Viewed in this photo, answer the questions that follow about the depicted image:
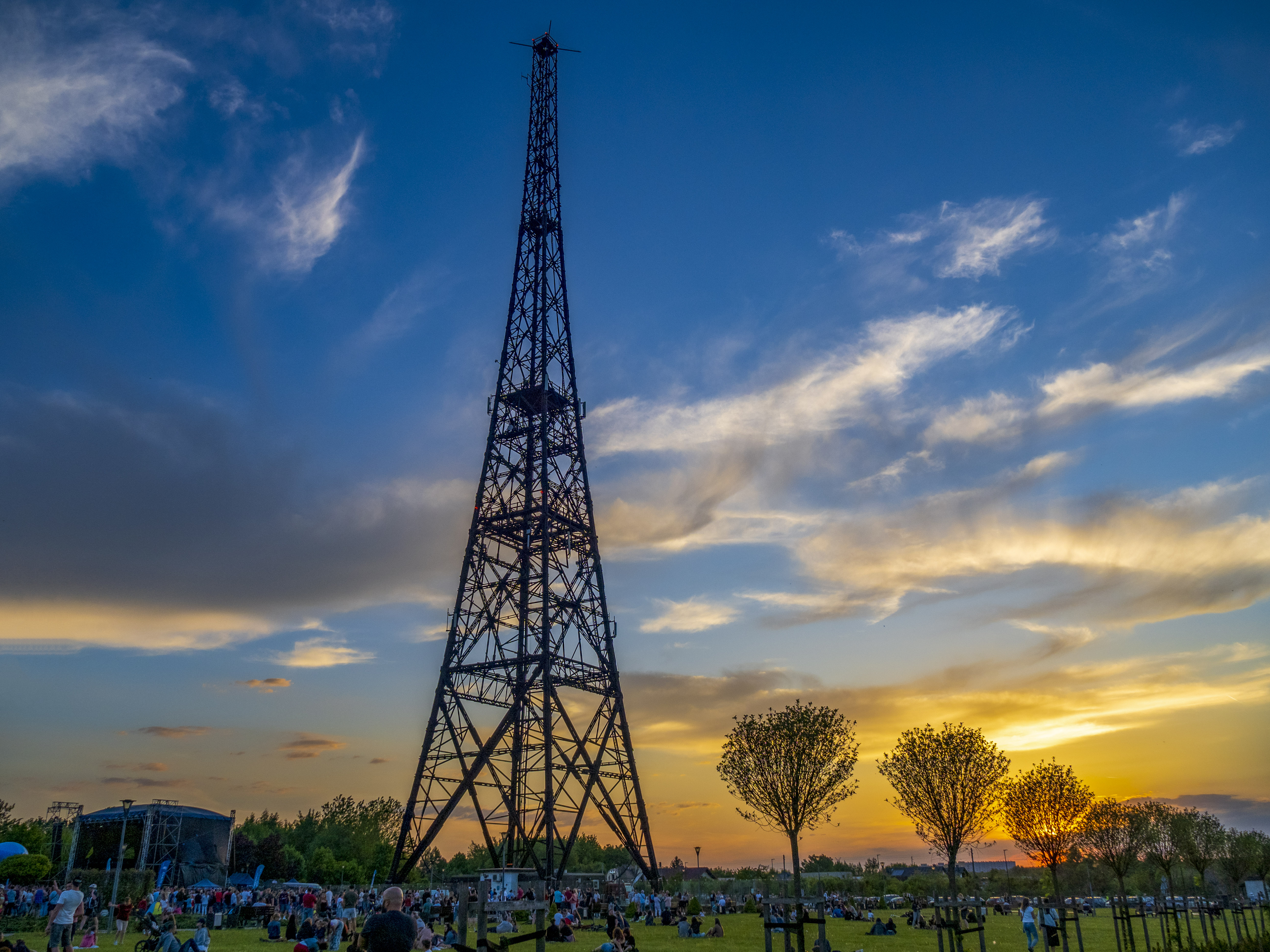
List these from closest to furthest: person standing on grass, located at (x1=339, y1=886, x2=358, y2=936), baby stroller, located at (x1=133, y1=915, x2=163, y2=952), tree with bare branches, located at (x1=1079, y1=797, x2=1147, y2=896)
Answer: baby stroller, located at (x1=133, y1=915, x2=163, y2=952) → person standing on grass, located at (x1=339, y1=886, x2=358, y2=936) → tree with bare branches, located at (x1=1079, y1=797, x2=1147, y2=896)

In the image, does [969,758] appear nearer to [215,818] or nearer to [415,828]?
[415,828]

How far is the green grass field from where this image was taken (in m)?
27.1

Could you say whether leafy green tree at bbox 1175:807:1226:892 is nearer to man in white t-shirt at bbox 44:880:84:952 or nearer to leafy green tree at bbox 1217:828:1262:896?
leafy green tree at bbox 1217:828:1262:896

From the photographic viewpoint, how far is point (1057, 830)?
4534 cm

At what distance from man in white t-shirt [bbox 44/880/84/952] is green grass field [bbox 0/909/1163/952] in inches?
193

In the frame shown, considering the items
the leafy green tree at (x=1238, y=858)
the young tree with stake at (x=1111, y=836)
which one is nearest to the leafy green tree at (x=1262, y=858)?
the leafy green tree at (x=1238, y=858)

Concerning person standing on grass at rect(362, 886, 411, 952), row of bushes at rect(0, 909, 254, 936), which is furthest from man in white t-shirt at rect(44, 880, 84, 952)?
person standing on grass at rect(362, 886, 411, 952)

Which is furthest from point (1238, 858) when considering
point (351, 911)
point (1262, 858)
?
point (351, 911)

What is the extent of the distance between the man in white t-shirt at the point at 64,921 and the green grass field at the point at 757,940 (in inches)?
193

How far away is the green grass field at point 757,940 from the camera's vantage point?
88.9ft

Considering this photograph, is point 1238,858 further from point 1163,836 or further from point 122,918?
point 122,918

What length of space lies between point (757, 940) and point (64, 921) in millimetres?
22334

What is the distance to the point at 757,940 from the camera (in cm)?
3161

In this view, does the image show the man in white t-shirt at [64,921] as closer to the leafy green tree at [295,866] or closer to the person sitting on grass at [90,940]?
the person sitting on grass at [90,940]
